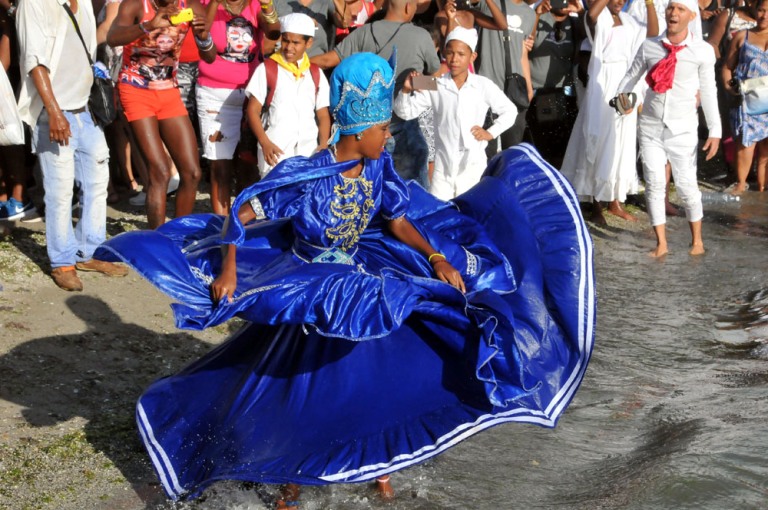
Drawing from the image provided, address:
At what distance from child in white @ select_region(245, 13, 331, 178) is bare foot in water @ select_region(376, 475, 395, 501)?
3.35 m

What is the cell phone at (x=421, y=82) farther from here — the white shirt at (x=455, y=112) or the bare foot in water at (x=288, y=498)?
the bare foot in water at (x=288, y=498)

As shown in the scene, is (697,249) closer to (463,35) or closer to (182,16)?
(463,35)

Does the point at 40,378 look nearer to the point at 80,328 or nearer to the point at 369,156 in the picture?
the point at 80,328

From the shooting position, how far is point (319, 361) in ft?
15.6

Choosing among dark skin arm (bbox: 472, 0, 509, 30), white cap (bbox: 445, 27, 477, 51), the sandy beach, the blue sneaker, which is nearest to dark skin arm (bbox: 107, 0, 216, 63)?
the sandy beach

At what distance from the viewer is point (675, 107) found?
9.31 meters

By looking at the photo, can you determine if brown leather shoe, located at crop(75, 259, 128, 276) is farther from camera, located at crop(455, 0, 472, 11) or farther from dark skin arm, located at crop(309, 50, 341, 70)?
camera, located at crop(455, 0, 472, 11)

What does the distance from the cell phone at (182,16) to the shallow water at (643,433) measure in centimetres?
338

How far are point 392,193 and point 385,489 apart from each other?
4.51ft

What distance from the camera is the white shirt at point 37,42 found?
6.91 m

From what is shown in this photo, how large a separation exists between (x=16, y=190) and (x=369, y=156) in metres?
4.51

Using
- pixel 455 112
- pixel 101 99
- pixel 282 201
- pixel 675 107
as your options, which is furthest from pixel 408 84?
pixel 282 201

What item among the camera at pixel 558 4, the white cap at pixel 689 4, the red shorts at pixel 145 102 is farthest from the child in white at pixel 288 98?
the camera at pixel 558 4

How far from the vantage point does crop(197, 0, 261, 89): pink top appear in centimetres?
820
